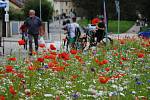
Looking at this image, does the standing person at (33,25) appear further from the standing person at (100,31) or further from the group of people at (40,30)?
the standing person at (100,31)

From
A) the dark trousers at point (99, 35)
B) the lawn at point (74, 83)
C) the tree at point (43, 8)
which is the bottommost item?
the lawn at point (74, 83)

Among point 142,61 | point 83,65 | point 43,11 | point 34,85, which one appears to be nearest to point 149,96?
point 34,85

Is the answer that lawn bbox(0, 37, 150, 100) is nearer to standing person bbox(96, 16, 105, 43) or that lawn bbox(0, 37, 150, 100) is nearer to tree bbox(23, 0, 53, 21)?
standing person bbox(96, 16, 105, 43)

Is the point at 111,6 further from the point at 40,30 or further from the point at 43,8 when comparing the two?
the point at 40,30

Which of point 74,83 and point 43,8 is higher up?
point 43,8

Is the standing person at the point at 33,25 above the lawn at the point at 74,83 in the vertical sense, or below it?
above

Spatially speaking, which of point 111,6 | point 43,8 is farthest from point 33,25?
point 111,6

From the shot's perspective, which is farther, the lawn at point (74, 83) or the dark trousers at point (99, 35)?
the dark trousers at point (99, 35)

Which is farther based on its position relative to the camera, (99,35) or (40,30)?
(99,35)

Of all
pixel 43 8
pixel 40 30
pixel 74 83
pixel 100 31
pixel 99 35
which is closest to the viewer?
pixel 74 83

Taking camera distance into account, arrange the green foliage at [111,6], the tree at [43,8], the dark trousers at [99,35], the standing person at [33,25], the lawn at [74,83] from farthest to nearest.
Answer: the green foliage at [111,6], the tree at [43,8], the dark trousers at [99,35], the standing person at [33,25], the lawn at [74,83]

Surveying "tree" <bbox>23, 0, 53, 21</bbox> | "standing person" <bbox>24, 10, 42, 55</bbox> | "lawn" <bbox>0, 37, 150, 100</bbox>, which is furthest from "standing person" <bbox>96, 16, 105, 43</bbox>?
"tree" <bbox>23, 0, 53, 21</bbox>

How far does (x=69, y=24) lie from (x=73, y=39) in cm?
80

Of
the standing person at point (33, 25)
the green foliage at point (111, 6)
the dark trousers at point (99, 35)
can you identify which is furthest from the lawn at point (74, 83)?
the green foliage at point (111, 6)
